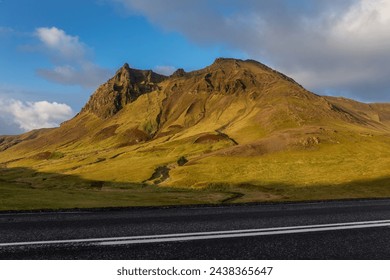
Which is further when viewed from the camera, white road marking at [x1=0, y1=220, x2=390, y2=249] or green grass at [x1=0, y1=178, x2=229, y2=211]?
green grass at [x1=0, y1=178, x2=229, y2=211]

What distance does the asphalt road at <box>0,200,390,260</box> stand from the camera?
8.81 meters

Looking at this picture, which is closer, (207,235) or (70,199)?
(207,235)

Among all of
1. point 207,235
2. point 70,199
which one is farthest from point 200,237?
point 70,199

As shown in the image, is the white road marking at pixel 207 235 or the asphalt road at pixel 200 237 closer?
the asphalt road at pixel 200 237

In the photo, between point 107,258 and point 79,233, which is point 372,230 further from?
point 79,233

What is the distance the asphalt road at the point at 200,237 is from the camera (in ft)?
28.9

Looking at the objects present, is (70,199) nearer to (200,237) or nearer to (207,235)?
(207,235)

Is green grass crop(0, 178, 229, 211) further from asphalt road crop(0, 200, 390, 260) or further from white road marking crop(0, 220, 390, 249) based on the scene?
white road marking crop(0, 220, 390, 249)

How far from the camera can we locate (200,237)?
10.4 m

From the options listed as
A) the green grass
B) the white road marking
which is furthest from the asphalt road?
the green grass

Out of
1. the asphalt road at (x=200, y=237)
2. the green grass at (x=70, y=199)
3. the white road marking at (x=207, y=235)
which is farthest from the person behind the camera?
the green grass at (x=70, y=199)

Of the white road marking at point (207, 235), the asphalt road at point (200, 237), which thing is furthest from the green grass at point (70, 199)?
the white road marking at point (207, 235)

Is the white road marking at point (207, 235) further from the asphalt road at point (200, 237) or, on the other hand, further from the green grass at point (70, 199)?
the green grass at point (70, 199)
